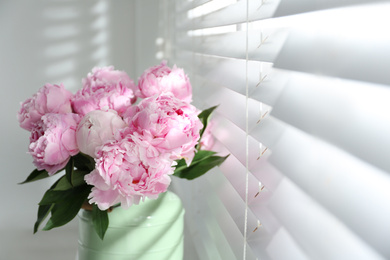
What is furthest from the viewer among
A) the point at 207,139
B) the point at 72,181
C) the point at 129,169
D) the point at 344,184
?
the point at 207,139

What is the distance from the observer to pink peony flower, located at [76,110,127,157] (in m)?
0.63

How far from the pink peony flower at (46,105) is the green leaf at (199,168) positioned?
0.21m

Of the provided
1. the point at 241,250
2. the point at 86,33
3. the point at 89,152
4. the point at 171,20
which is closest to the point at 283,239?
the point at 241,250

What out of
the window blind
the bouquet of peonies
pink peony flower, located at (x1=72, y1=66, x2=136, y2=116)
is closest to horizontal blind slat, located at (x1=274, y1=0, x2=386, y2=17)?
the window blind

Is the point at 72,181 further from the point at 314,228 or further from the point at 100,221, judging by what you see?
the point at 314,228

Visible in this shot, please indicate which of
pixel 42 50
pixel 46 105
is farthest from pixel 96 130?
pixel 42 50

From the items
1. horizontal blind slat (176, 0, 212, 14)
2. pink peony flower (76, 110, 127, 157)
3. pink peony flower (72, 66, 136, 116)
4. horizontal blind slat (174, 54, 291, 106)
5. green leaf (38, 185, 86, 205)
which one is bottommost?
green leaf (38, 185, 86, 205)

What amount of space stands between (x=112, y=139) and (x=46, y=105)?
150 millimetres

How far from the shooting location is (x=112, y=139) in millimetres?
633

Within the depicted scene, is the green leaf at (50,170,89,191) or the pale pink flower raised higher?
the pale pink flower

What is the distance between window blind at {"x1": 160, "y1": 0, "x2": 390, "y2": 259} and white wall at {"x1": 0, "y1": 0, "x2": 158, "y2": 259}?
1056 mm

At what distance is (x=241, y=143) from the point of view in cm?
69

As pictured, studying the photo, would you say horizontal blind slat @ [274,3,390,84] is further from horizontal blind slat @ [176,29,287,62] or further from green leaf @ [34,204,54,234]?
green leaf @ [34,204,54,234]

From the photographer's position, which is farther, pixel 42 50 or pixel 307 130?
pixel 42 50
